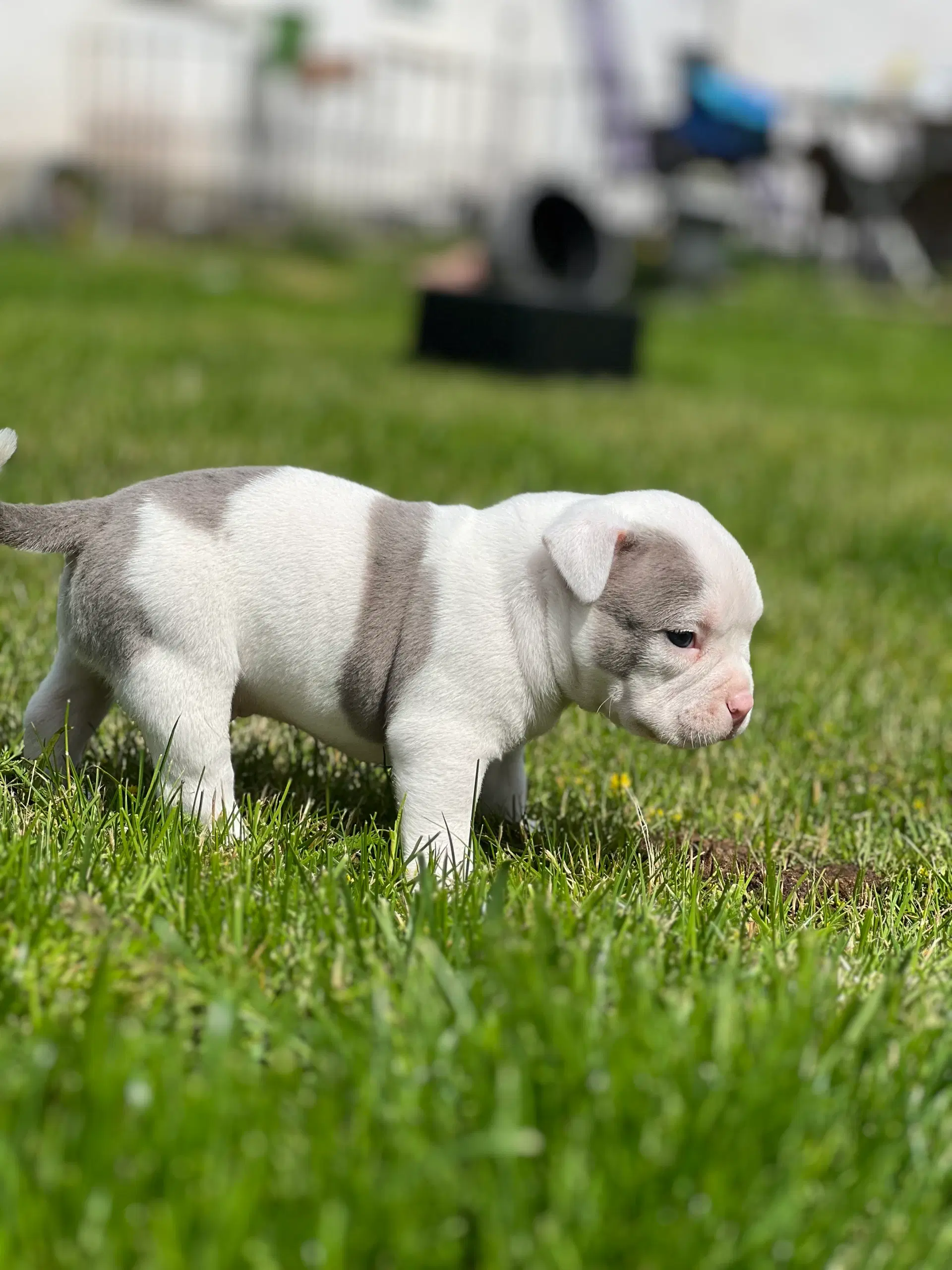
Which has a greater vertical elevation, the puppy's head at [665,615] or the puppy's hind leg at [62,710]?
the puppy's head at [665,615]

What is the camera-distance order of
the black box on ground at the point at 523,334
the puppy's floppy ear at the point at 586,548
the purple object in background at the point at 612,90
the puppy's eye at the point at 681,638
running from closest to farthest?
the puppy's floppy ear at the point at 586,548 → the puppy's eye at the point at 681,638 → the black box on ground at the point at 523,334 → the purple object in background at the point at 612,90

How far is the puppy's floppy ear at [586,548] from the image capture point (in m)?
2.83

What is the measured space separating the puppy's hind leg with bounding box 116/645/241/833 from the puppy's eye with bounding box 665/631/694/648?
854 millimetres

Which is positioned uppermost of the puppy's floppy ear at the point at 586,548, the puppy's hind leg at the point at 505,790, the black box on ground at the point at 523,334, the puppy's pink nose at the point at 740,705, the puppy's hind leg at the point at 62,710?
the puppy's floppy ear at the point at 586,548

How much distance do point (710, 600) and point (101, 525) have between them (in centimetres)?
119

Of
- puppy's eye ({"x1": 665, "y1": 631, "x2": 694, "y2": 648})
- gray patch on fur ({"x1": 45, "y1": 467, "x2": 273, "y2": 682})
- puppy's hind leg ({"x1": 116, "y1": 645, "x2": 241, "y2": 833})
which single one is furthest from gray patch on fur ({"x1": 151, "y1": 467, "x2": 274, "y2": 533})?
puppy's eye ({"x1": 665, "y1": 631, "x2": 694, "y2": 648})

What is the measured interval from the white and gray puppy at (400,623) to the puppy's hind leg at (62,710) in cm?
10

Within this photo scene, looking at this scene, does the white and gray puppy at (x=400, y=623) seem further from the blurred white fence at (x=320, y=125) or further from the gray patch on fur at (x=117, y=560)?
the blurred white fence at (x=320, y=125)

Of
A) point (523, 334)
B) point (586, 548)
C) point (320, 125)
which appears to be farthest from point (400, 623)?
point (320, 125)

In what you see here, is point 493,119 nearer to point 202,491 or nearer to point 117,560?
point 202,491

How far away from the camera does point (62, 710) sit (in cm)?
321

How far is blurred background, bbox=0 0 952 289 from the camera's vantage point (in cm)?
1800

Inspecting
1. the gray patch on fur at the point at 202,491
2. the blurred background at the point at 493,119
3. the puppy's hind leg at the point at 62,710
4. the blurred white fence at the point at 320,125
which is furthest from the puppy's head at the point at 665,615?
the blurred white fence at the point at 320,125

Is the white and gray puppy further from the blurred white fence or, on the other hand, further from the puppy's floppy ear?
Result: the blurred white fence
